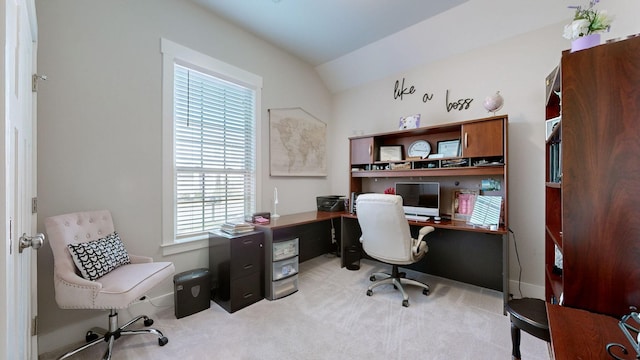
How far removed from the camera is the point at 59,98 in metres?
1.79

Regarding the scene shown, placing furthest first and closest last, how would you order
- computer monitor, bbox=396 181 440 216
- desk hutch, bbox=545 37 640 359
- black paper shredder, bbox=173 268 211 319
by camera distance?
computer monitor, bbox=396 181 440 216, black paper shredder, bbox=173 268 211 319, desk hutch, bbox=545 37 640 359

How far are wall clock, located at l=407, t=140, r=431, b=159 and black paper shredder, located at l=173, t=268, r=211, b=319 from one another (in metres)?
2.80

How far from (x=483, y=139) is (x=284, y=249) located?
241cm

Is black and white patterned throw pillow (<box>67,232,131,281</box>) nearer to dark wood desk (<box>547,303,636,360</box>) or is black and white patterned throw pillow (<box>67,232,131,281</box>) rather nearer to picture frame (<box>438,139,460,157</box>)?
dark wood desk (<box>547,303,636,360</box>)

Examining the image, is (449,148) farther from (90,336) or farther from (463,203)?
(90,336)

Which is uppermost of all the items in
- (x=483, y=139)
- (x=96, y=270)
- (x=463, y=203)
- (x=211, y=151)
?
(x=483, y=139)

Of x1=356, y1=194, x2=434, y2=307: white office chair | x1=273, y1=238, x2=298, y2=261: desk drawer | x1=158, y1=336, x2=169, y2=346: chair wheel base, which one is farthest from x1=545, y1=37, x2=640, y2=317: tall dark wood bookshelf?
x1=158, y1=336, x2=169, y2=346: chair wheel base

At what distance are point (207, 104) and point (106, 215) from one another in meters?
1.42

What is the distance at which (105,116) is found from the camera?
199 cm

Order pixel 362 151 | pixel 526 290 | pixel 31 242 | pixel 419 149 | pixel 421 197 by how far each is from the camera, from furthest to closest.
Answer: pixel 362 151 < pixel 419 149 < pixel 421 197 < pixel 526 290 < pixel 31 242

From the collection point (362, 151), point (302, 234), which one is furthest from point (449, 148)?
point (302, 234)

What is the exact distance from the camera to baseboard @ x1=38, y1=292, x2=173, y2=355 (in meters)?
1.71

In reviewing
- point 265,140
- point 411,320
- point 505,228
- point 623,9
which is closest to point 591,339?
point 411,320

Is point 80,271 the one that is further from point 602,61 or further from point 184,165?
point 602,61
